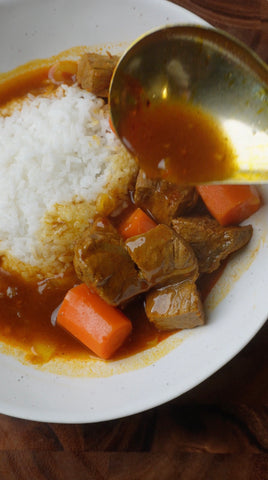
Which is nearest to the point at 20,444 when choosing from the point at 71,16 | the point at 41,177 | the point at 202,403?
the point at 202,403

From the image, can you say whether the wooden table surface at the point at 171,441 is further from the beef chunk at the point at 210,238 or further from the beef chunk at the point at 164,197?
the beef chunk at the point at 164,197

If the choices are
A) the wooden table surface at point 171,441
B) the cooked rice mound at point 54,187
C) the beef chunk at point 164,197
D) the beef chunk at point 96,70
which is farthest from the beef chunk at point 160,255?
the beef chunk at point 96,70

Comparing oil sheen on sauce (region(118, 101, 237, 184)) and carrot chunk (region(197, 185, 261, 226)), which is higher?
oil sheen on sauce (region(118, 101, 237, 184))

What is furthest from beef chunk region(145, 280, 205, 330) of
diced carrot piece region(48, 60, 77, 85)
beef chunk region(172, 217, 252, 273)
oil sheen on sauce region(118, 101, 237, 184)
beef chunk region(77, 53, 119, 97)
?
diced carrot piece region(48, 60, 77, 85)

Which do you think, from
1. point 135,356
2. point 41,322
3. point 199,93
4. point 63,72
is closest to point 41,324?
point 41,322

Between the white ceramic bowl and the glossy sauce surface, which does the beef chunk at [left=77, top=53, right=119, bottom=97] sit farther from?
the glossy sauce surface

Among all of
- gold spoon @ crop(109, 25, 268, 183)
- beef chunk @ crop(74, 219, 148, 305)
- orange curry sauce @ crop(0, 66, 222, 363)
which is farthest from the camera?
orange curry sauce @ crop(0, 66, 222, 363)

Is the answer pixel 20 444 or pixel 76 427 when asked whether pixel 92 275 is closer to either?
pixel 76 427
